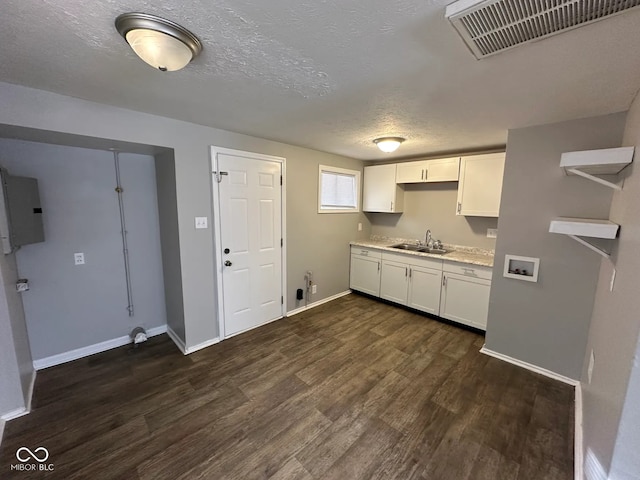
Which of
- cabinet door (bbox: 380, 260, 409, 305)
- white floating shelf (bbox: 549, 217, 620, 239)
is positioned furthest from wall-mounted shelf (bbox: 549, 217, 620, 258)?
cabinet door (bbox: 380, 260, 409, 305)

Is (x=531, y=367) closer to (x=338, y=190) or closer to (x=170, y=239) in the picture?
(x=338, y=190)

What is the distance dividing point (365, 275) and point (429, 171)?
73.3 inches

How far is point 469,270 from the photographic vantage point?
313 cm

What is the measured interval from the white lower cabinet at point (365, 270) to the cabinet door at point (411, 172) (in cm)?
121

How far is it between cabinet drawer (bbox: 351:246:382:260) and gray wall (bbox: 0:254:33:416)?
3801mm

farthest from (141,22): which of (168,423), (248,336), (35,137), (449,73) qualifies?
(248,336)

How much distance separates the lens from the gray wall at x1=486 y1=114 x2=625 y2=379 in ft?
6.95

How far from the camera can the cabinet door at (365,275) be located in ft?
13.5

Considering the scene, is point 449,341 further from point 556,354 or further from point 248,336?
point 248,336

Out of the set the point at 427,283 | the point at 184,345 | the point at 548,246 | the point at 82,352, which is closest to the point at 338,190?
the point at 427,283

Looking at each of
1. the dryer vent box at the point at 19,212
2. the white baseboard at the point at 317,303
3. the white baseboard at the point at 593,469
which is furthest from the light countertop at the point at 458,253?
the dryer vent box at the point at 19,212

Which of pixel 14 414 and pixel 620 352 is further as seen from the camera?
pixel 14 414

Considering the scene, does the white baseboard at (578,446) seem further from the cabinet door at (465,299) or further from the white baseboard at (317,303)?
the white baseboard at (317,303)

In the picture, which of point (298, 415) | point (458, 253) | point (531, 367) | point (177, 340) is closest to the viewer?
point (298, 415)
